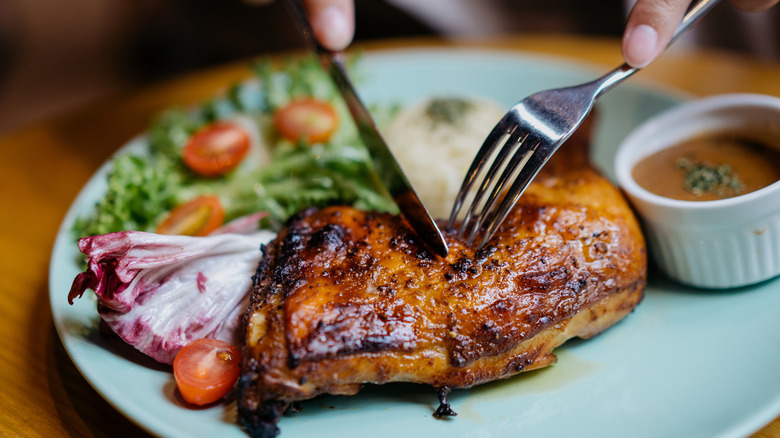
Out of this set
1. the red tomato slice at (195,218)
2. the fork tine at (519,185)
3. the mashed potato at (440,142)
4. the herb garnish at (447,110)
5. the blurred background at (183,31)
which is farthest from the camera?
the blurred background at (183,31)

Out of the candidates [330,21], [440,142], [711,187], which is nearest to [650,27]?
[711,187]

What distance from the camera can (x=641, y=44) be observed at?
2.38 metres

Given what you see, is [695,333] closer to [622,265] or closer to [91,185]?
[622,265]

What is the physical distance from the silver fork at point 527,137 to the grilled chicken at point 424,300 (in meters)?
0.12

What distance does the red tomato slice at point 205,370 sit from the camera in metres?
2.11

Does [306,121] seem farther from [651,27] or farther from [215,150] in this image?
[651,27]

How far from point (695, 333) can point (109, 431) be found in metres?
2.48

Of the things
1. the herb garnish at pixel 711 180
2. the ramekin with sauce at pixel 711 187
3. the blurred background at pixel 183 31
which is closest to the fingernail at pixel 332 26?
the ramekin with sauce at pixel 711 187

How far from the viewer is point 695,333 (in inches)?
96.7

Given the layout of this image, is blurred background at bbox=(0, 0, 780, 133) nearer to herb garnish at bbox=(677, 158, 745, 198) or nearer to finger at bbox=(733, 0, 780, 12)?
finger at bbox=(733, 0, 780, 12)

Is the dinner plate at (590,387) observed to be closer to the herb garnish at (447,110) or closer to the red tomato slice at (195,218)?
the red tomato slice at (195,218)

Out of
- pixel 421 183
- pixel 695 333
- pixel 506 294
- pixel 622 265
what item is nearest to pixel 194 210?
pixel 421 183

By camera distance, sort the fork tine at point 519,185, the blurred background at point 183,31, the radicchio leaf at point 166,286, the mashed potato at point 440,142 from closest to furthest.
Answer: the radicchio leaf at point 166,286
the fork tine at point 519,185
the mashed potato at point 440,142
the blurred background at point 183,31

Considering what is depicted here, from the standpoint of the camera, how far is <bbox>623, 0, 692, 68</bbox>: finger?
2.37 meters
